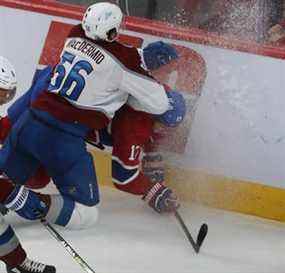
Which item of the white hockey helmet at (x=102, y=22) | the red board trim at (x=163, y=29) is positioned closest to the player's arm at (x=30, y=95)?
the white hockey helmet at (x=102, y=22)

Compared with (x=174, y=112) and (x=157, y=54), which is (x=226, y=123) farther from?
(x=157, y=54)

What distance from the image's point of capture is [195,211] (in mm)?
3775

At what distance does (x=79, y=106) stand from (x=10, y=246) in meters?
0.72

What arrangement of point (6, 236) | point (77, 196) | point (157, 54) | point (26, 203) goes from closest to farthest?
1. point (6, 236)
2. point (26, 203)
3. point (77, 196)
4. point (157, 54)

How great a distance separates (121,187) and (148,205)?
14 cm

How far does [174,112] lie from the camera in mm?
3658

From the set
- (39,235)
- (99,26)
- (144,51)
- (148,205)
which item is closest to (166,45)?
(144,51)

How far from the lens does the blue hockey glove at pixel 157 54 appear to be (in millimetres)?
3625

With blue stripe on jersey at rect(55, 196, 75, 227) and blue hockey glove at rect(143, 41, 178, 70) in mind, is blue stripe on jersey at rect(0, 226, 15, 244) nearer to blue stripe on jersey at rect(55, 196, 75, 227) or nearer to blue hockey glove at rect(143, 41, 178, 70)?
blue stripe on jersey at rect(55, 196, 75, 227)

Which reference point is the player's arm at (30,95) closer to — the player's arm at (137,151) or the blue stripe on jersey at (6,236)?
the player's arm at (137,151)

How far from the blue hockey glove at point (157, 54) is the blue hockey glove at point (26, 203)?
666mm

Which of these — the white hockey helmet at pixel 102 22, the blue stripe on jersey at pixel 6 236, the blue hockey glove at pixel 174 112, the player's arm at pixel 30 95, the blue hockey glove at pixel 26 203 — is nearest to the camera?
the blue stripe on jersey at pixel 6 236

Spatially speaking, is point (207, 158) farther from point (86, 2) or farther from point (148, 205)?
point (86, 2)

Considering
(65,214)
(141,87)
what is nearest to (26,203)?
(65,214)
